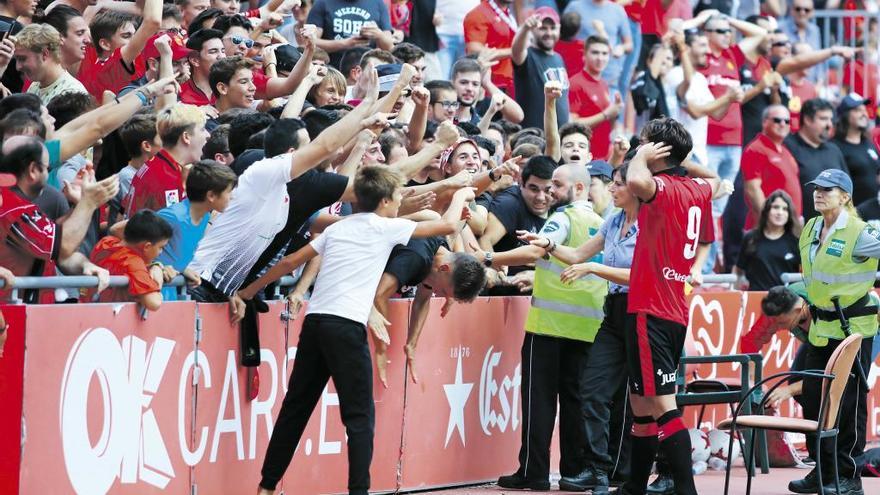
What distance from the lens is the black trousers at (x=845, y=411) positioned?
1190cm

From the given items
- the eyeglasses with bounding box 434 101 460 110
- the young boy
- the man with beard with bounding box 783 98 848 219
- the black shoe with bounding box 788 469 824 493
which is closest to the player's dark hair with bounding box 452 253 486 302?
the young boy

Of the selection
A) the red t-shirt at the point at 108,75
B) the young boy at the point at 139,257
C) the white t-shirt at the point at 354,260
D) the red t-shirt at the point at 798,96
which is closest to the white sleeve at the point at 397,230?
the white t-shirt at the point at 354,260

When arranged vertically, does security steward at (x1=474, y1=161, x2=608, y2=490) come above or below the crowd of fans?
below

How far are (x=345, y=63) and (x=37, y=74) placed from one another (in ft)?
11.3

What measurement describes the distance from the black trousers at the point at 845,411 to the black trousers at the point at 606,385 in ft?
5.13

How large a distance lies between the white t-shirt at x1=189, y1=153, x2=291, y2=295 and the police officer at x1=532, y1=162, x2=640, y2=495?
232 cm

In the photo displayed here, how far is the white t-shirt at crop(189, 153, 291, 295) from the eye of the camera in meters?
9.18

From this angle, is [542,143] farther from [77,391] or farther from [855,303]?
[77,391]

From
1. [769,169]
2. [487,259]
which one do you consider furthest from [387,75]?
[769,169]

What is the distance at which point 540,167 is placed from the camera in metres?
11.7

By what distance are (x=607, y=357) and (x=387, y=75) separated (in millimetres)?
2937

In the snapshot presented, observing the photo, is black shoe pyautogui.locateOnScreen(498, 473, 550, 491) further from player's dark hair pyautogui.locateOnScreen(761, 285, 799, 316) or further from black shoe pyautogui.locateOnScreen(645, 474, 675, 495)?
player's dark hair pyautogui.locateOnScreen(761, 285, 799, 316)

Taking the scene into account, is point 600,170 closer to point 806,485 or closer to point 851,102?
point 806,485

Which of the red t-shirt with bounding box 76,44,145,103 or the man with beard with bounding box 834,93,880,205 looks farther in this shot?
the man with beard with bounding box 834,93,880,205
